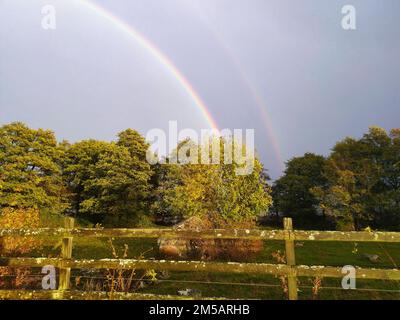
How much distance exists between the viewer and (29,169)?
37.2 meters

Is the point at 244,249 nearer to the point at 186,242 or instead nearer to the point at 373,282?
the point at 186,242

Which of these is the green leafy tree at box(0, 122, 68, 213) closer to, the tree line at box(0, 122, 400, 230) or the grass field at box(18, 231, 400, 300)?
the tree line at box(0, 122, 400, 230)

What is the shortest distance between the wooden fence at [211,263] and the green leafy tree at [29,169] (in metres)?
28.9

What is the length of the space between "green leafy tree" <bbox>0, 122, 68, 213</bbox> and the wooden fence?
2889 centimetres

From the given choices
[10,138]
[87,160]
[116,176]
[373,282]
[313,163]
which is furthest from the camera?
[313,163]

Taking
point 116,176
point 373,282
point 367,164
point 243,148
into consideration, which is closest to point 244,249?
point 373,282

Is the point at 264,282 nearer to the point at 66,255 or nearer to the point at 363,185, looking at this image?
the point at 66,255

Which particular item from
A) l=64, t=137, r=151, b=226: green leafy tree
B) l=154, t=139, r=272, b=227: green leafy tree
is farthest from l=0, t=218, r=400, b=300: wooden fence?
l=64, t=137, r=151, b=226: green leafy tree

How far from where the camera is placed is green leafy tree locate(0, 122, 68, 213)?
112 feet

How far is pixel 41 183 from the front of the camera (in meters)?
38.7

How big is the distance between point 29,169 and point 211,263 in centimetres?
3711

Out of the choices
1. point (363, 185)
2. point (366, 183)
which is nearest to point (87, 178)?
point (363, 185)
